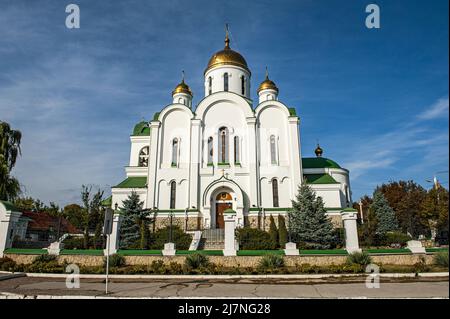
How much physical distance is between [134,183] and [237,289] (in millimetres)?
17414

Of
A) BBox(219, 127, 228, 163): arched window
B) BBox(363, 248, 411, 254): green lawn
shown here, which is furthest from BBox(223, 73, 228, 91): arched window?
BBox(363, 248, 411, 254): green lawn

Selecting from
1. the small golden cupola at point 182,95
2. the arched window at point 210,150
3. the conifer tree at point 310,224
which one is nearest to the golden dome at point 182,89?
the small golden cupola at point 182,95

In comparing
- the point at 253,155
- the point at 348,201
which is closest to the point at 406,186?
the point at 348,201

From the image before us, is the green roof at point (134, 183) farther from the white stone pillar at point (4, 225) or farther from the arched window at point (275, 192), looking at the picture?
the arched window at point (275, 192)

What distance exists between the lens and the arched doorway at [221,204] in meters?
22.6

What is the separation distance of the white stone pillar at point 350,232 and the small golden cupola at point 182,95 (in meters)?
19.6

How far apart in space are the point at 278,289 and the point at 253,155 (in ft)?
A: 50.0

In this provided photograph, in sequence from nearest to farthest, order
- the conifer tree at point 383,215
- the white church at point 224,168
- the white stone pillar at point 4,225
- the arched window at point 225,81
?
the white stone pillar at point 4,225
the white church at point 224,168
the conifer tree at point 383,215
the arched window at point 225,81

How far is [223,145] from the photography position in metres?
24.5

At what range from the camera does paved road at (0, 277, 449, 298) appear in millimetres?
7969

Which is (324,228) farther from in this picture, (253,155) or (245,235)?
(253,155)

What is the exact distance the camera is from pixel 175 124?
82.6 ft

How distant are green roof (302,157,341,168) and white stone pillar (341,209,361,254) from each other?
1251 centimetres
